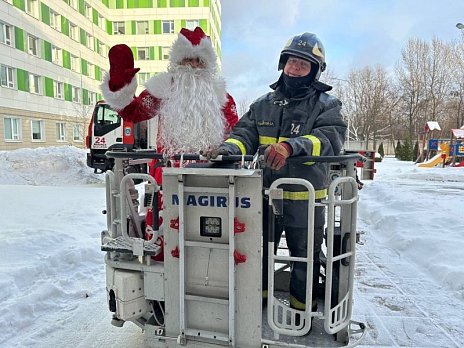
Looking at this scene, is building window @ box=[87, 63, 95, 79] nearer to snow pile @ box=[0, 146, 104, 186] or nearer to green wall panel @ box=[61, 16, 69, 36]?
green wall panel @ box=[61, 16, 69, 36]

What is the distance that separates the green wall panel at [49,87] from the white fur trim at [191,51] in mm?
27193

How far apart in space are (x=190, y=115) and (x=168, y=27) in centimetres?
3962

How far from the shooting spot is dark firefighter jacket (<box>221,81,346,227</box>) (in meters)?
2.35

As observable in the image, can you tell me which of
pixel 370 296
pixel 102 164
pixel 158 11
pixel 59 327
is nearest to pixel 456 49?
pixel 158 11

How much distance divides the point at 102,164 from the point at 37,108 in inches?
630

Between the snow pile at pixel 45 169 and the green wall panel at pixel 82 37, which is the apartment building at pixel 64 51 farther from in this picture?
the snow pile at pixel 45 169

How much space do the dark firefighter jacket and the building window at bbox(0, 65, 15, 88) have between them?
80.8 ft

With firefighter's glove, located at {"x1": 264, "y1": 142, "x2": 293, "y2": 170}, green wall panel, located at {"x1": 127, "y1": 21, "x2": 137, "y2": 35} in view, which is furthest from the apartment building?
firefighter's glove, located at {"x1": 264, "y1": 142, "x2": 293, "y2": 170}

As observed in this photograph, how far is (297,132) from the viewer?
2.50 m

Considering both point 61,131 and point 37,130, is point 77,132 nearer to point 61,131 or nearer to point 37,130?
point 61,131

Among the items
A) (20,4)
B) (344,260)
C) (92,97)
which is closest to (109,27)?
(92,97)

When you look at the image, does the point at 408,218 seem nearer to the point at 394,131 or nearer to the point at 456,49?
the point at 456,49

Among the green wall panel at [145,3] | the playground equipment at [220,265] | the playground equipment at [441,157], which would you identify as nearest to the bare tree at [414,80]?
the playground equipment at [441,157]

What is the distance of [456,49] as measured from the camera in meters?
32.5
